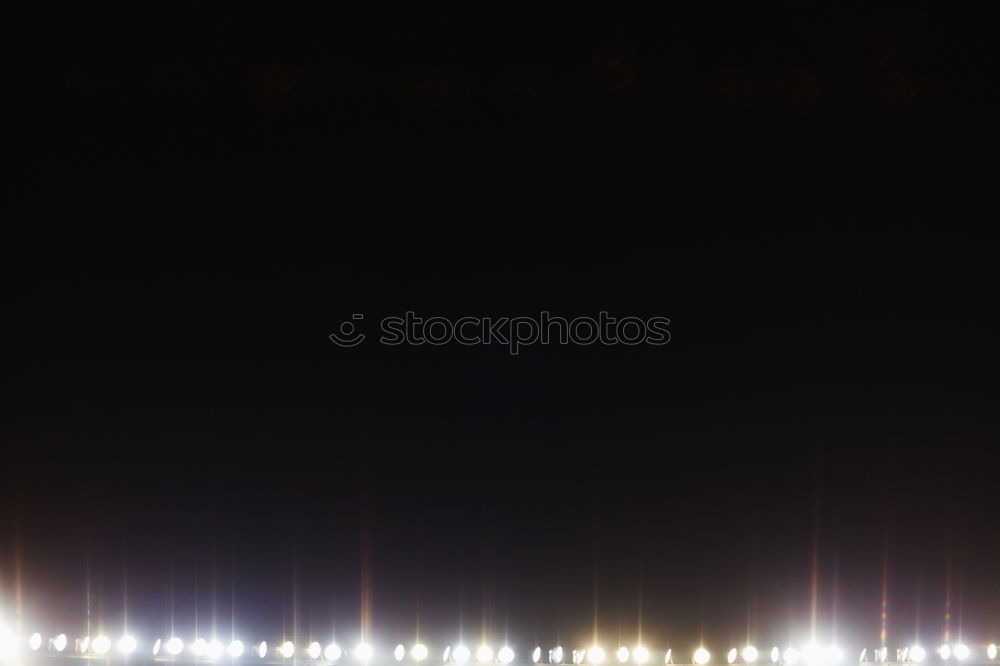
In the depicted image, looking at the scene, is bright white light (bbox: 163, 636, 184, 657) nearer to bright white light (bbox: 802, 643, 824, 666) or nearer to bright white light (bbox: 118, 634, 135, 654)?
bright white light (bbox: 118, 634, 135, 654)

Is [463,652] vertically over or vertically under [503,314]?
under

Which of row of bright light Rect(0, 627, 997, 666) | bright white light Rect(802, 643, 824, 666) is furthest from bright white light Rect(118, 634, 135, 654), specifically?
bright white light Rect(802, 643, 824, 666)

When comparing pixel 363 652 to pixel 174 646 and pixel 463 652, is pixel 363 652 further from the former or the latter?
pixel 174 646

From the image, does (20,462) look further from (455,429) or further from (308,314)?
(455,429)

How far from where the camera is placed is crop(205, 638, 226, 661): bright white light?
2.01 metres

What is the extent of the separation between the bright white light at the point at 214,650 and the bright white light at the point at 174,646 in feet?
0.18

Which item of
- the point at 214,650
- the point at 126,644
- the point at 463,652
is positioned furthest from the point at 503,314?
the point at 126,644

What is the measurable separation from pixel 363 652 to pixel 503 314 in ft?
2.61

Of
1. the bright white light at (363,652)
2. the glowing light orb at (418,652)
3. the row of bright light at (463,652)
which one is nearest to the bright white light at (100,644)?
the row of bright light at (463,652)

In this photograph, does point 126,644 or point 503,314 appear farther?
point 503,314

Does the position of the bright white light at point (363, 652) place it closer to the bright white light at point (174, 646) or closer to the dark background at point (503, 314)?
the dark background at point (503, 314)

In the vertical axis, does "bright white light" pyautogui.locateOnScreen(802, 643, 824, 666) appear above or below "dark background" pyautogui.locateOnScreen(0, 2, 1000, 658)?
below

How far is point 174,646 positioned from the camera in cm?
203

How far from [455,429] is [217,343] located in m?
0.58
